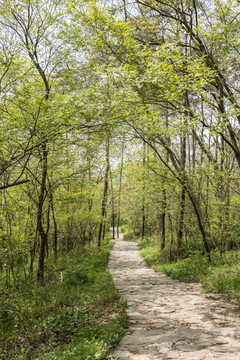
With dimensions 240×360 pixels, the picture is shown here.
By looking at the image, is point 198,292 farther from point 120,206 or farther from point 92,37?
point 120,206

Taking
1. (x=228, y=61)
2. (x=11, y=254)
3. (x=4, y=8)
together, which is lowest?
(x=11, y=254)

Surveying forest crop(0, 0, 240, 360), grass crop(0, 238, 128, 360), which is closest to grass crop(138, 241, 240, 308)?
forest crop(0, 0, 240, 360)

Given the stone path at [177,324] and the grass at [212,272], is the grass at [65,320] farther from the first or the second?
the grass at [212,272]

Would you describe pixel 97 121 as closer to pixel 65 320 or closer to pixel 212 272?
pixel 65 320

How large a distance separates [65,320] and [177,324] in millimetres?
2194

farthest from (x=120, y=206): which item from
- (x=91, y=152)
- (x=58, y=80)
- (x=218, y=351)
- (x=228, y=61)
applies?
(x=218, y=351)

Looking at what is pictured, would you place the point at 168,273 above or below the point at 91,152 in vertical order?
below

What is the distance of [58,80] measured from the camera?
30.2 feet

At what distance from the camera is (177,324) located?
4.64 m

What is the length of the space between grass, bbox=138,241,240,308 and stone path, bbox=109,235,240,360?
30cm

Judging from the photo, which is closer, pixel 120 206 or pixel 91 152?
pixel 91 152

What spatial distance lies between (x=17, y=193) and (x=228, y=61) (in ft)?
27.5

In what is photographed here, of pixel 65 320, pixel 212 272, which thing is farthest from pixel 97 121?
pixel 212 272

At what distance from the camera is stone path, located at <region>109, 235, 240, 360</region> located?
354 centimetres
